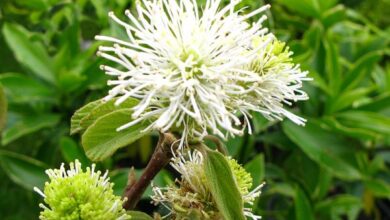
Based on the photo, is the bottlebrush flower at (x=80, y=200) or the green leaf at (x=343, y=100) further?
the green leaf at (x=343, y=100)

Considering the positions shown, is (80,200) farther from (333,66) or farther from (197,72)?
(333,66)

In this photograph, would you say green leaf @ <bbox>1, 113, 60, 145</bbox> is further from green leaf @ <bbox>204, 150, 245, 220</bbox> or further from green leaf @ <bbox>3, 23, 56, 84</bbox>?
green leaf @ <bbox>204, 150, 245, 220</bbox>

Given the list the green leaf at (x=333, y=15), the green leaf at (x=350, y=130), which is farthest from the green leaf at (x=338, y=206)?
the green leaf at (x=333, y=15)

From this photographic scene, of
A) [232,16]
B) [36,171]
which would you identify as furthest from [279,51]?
[36,171]

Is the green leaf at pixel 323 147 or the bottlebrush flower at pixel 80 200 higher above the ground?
the bottlebrush flower at pixel 80 200

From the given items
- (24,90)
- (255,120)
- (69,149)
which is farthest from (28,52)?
(255,120)

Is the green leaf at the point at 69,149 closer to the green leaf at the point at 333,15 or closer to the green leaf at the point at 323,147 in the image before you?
the green leaf at the point at 323,147
